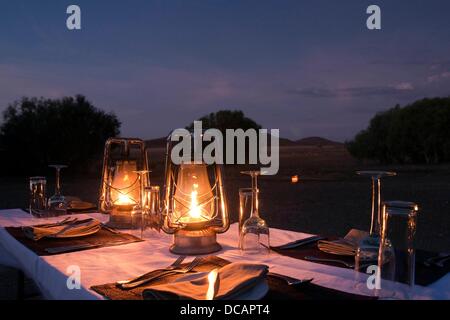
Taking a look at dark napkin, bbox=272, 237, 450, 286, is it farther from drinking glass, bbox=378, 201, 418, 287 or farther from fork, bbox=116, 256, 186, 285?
fork, bbox=116, 256, 186, 285

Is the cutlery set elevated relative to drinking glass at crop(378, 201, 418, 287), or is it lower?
lower

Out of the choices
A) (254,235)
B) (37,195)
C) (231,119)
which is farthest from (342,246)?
(231,119)

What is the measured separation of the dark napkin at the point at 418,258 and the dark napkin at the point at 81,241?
0.71 meters

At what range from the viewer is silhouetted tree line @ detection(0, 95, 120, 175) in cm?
1698

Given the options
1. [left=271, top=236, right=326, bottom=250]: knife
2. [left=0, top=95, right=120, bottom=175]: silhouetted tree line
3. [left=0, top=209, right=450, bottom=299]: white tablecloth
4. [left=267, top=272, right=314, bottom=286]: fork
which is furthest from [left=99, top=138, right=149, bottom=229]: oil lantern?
[left=0, top=95, right=120, bottom=175]: silhouetted tree line

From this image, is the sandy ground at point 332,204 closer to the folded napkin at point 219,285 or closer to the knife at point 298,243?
the knife at point 298,243

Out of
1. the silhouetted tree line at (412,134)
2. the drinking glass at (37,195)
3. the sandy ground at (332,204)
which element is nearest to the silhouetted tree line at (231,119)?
the silhouetted tree line at (412,134)

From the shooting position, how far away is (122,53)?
4191 millimetres

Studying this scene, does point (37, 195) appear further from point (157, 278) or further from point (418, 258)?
point (418, 258)

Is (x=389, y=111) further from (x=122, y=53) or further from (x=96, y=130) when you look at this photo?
(x=122, y=53)

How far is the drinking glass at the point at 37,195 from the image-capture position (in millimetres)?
2740

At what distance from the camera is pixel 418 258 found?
1.63 m

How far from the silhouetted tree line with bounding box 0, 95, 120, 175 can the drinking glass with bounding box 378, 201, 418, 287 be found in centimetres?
1713
